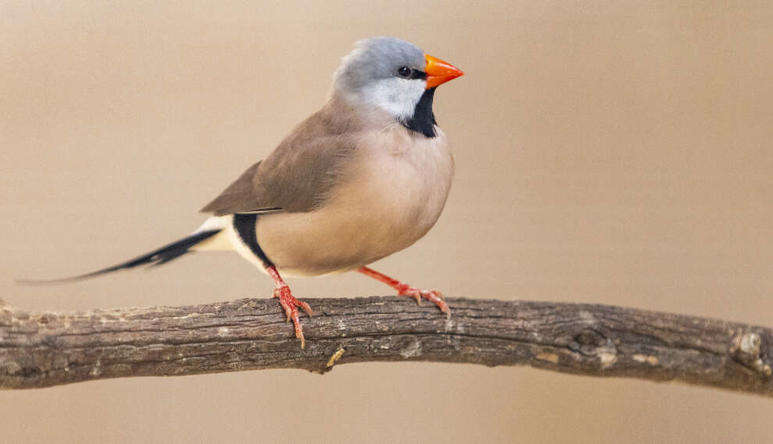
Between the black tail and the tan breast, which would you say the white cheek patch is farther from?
the black tail

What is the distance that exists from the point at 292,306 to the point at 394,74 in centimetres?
56

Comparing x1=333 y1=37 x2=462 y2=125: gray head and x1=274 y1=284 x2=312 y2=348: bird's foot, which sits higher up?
x1=333 y1=37 x2=462 y2=125: gray head

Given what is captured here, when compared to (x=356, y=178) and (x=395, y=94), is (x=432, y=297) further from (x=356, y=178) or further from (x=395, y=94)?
(x=395, y=94)

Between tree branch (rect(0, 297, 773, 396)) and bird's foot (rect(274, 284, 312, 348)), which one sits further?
bird's foot (rect(274, 284, 312, 348))

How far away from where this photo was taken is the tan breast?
163cm

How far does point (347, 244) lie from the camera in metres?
1.66

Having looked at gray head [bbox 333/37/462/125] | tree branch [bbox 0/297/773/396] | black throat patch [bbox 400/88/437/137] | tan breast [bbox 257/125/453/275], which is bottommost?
tree branch [bbox 0/297/773/396]

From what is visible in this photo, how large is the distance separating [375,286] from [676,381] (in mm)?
1208

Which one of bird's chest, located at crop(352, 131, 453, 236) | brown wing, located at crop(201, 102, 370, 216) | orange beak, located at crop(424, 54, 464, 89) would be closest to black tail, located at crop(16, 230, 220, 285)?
brown wing, located at crop(201, 102, 370, 216)

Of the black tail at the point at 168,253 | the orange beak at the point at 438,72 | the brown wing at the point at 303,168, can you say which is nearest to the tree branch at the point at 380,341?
the brown wing at the point at 303,168

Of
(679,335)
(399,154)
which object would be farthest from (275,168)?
(679,335)

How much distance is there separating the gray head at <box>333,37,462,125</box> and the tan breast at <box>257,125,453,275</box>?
0.07m

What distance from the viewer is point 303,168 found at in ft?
5.65

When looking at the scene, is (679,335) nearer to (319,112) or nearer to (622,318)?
(622,318)
